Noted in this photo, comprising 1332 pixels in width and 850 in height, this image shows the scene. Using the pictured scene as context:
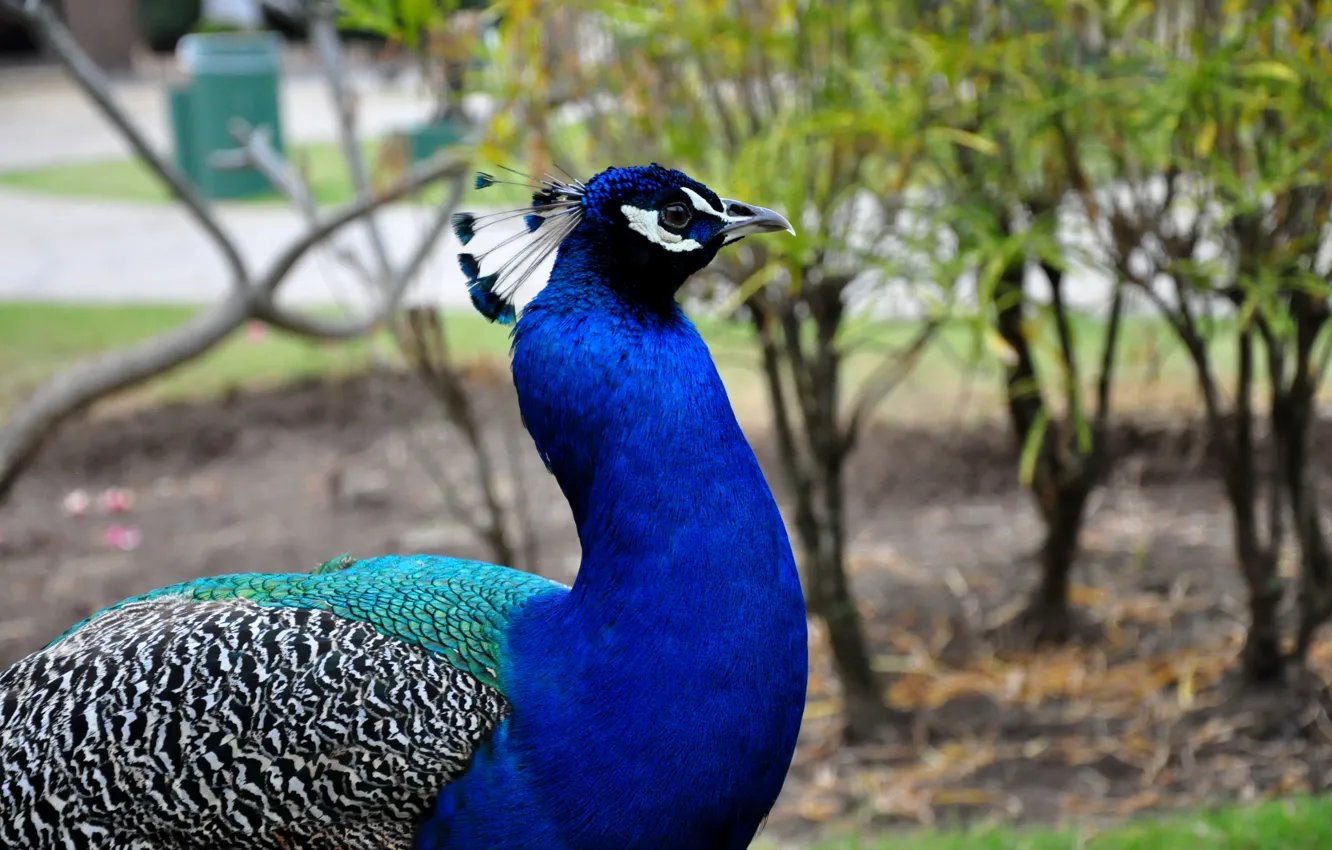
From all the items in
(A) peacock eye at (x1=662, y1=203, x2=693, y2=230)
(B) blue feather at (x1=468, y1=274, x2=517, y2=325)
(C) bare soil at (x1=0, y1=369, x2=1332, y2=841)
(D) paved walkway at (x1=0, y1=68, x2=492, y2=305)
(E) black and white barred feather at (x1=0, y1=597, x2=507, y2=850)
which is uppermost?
(A) peacock eye at (x1=662, y1=203, x2=693, y2=230)

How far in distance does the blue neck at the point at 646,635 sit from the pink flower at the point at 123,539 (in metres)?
3.90

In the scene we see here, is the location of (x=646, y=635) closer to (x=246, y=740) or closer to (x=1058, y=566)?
(x=246, y=740)

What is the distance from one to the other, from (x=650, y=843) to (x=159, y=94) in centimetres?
1891

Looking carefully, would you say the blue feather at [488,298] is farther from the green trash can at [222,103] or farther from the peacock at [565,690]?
the green trash can at [222,103]

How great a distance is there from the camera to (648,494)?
5.59ft

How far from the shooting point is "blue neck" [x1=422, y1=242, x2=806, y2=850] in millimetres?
1686

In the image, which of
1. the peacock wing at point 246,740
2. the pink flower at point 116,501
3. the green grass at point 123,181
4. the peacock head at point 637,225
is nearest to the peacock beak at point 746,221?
the peacock head at point 637,225

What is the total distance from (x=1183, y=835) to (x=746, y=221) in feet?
5.96

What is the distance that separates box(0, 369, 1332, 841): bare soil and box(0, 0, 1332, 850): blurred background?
1 cm

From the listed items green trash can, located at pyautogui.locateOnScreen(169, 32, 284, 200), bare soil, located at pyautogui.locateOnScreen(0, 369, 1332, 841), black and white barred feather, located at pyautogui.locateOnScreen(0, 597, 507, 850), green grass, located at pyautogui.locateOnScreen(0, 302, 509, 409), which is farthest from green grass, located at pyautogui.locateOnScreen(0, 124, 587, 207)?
black and white barred feather, located at pyautogui.locateOnScreen(0, 597, 507, 850)

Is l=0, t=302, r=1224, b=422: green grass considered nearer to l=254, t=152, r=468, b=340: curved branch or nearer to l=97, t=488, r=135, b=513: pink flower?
l=97, t=488, r=135, b=513: pink flower

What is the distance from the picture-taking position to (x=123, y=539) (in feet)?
17.2

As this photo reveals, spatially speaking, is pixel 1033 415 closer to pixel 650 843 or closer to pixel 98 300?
pixel 650 843

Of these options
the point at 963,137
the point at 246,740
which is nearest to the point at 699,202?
the point at 246,740
